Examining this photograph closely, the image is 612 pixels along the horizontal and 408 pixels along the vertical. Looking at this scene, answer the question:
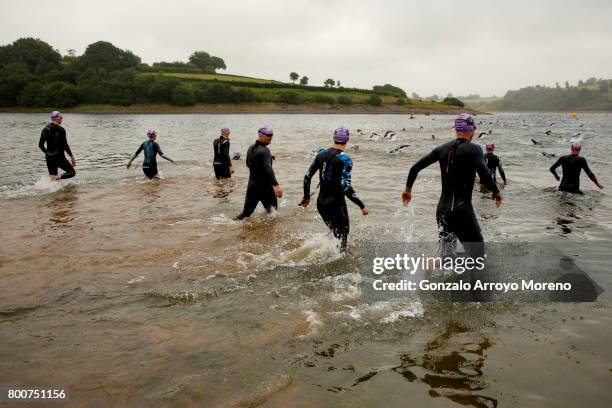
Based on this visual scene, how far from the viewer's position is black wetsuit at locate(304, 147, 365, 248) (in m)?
7.39

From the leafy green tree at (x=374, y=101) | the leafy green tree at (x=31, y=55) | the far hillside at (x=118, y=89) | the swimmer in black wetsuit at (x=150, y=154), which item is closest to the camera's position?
the swimmer in black wetsuit at (x=150, y=154)

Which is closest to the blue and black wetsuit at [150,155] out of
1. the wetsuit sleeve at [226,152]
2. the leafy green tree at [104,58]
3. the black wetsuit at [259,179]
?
the wetsuit sleeve at [226,152]

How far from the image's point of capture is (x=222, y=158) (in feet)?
50.6

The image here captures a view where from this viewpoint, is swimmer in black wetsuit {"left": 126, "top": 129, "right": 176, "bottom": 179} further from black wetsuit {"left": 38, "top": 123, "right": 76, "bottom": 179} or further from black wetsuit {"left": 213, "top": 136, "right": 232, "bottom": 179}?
black wetsuit {"left": 38, "top": 123, "right": 76, "bottom": 179}

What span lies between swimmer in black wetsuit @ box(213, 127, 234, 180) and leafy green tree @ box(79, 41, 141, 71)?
118 m

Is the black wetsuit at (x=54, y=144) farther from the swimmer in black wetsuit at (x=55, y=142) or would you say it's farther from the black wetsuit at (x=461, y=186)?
the black wetsuit at (x=461, y=186)

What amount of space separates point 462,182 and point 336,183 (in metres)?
2.20

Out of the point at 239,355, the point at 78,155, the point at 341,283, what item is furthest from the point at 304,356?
the point at 78,155

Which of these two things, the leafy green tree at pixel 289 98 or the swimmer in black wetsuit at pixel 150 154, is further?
the leafy green tree at pixel 289 98

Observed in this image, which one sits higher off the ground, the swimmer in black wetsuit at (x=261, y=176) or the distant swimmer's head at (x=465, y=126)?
the distant swimmer's head at (x=465, y=126)

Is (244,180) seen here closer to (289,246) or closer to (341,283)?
(289,246)

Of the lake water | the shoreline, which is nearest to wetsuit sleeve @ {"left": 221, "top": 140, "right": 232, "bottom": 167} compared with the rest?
the lake water

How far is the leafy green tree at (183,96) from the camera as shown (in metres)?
95.1

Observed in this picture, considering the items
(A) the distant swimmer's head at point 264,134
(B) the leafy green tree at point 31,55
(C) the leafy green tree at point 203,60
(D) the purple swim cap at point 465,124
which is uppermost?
(C) the leafy green tree at point 203,60
